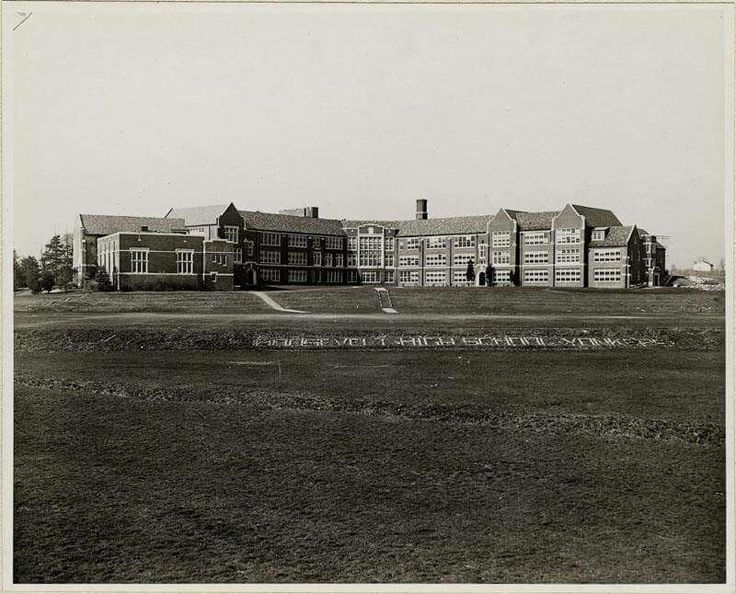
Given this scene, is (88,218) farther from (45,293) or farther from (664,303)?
(664,303)

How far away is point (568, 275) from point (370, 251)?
82.9 ft

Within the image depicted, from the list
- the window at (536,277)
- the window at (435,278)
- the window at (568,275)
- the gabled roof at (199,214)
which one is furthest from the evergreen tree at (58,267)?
the window at (568,275)

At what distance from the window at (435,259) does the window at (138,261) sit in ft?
121

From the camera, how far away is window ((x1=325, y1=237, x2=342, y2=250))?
79.6 m

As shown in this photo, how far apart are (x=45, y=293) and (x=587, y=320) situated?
3071 centimetres

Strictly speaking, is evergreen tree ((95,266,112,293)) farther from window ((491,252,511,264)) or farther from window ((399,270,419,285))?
window ((491,252,511,264))

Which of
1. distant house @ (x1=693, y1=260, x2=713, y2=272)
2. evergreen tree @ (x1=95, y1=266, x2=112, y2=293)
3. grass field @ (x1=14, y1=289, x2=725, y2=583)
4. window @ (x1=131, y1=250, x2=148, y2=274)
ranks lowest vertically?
grass field @ (x1=14, y1=289, x2=725, y2=583)

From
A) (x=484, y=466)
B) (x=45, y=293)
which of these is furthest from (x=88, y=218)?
(x=484, y=466)

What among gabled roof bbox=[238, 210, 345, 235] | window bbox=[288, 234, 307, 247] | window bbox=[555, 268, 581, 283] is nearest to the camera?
window bbox=[555, 268, 581, 283]

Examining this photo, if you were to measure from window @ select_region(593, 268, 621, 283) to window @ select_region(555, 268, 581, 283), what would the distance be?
1.72m

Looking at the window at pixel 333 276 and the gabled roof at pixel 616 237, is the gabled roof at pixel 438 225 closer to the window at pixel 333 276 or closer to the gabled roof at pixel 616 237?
the window at pixel 333 276

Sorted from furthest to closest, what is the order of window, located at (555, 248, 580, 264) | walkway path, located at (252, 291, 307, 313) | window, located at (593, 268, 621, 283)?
window, located at (555, 248, 580, 264) < window, located at (593, 268, 621, 283) < walkway path, located at (252, 291, 307, 313)

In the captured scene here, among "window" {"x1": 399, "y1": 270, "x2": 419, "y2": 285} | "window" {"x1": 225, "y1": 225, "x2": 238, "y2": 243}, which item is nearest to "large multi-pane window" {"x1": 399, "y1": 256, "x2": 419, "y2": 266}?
"window" {"x1": 399, "y1": 270, "x2": 419, "y2": 285}

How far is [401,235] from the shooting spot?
80.4m
